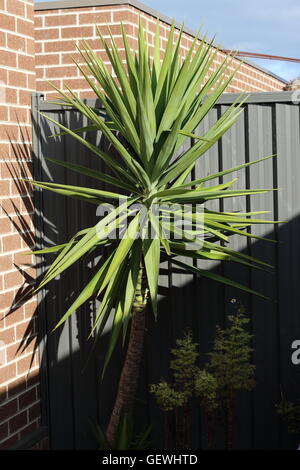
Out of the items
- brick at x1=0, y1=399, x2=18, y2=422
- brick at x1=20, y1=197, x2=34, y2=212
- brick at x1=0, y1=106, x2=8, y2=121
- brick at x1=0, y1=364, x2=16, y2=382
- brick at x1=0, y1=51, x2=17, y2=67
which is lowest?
brick at x1=0, y1=399, x2=18, y2=422

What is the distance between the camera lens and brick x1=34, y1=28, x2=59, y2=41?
498 cm

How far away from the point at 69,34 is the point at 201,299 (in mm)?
2298

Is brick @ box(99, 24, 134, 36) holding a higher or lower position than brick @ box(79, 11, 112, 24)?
lower

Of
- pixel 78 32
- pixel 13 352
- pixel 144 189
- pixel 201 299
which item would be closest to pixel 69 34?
pixel 78 32

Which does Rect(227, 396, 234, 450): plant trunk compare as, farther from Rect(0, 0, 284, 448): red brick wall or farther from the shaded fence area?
Rect(0, 0, 284, 448): red brick wall

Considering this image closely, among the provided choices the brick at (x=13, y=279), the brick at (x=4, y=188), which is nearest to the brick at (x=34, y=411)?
the brick at (x=13, y=279)

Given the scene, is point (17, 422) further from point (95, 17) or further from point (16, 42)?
point (95, 17)

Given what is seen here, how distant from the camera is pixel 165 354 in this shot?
4.52m

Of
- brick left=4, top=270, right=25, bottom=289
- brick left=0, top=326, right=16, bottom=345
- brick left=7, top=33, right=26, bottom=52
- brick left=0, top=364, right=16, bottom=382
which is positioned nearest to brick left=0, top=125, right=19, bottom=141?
brick left=7, top=33, right=26, bottom=52

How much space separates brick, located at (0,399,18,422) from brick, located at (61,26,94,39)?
109 inches

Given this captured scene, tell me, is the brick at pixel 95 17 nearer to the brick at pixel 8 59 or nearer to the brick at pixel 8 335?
the brick at pixel 8 59

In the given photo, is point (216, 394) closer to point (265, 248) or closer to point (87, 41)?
point (265, 248)

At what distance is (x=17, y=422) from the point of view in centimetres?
439
